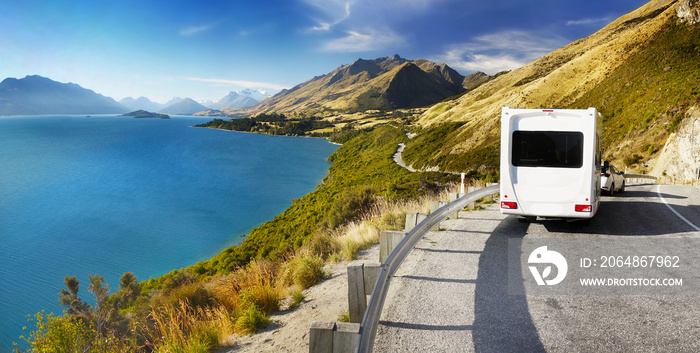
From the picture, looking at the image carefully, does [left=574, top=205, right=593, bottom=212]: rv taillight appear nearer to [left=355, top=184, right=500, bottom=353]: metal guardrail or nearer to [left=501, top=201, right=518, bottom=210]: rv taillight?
[left=501, top=201, right=518, bottom=210]: rv taillight

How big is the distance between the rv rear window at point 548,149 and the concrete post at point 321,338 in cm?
652

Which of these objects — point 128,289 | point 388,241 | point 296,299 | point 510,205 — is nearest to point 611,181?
point 510,205

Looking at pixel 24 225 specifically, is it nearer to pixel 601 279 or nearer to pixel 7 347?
pixel 7 347

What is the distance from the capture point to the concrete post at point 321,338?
2771mm

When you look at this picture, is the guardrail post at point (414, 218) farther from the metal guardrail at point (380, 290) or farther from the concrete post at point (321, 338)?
the concrete post at point (321, 338)

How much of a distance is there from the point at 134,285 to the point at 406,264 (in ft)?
56.9

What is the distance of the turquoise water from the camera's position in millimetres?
33375

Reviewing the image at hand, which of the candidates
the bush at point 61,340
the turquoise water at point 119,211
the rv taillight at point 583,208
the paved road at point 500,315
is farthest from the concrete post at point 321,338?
the turquoise water at point 119,211

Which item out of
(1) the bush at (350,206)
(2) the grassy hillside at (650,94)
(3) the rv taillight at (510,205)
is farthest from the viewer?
(2) the grassy hillside at (650,94)

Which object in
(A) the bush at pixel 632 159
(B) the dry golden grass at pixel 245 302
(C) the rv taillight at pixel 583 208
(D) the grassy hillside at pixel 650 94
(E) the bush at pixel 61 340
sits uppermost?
(D) the grassy hillside at pixel 650 94

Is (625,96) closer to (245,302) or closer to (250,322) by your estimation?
(245,302)

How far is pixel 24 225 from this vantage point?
4725cm

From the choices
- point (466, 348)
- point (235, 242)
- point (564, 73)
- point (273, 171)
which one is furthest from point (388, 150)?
point (466, 348)

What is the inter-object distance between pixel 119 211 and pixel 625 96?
7286cm
